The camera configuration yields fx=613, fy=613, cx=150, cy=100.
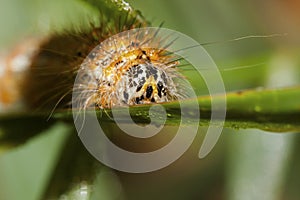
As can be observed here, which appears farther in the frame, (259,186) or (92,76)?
(259,186)

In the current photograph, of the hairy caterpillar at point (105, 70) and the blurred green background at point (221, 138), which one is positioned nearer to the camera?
the hairy caterpillar at point (105, 70)

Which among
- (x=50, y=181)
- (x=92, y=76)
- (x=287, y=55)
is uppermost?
(x=287, y=55)

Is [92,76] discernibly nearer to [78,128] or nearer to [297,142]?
[78,128]

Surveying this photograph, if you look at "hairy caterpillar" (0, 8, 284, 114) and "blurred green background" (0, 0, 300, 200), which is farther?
"blurred green background" (0, 0, 300, 200)

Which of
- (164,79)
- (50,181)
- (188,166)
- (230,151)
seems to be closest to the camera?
→ (164,79)

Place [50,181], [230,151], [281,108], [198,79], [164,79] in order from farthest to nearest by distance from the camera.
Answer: [230,151] → [198,79] → [50,181] → [164,79] → [281,108]

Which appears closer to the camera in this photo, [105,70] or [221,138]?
[105,70]

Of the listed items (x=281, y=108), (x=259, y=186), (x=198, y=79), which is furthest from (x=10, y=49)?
(x=281, y=108)

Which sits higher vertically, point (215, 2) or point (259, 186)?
point (215, 2)
